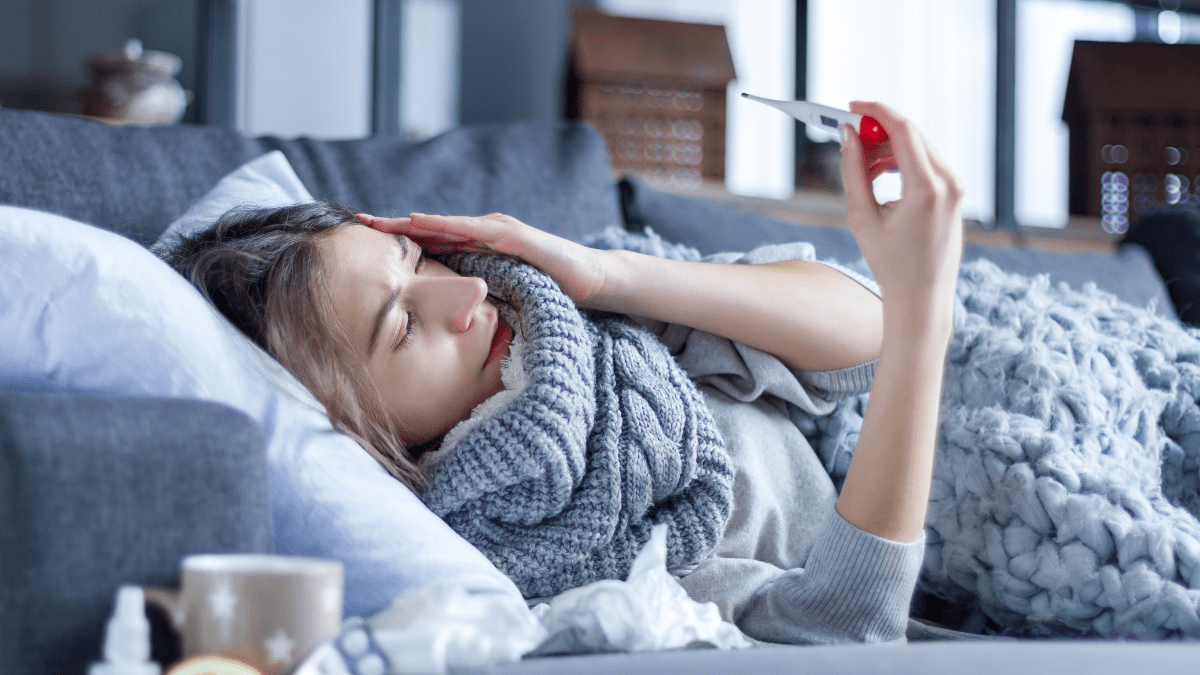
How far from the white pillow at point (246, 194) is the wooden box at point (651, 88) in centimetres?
103

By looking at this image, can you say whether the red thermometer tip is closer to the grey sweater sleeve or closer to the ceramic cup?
the grey sweater sleeve

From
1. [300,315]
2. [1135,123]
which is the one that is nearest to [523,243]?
[300,315]

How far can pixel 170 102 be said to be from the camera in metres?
1.86

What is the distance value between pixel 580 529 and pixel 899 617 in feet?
0.91

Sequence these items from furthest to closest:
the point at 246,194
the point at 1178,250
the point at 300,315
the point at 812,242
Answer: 1. the point at 1178,250
2. the point at 812,242
3. the point at 246,194
4. the point at 300,315

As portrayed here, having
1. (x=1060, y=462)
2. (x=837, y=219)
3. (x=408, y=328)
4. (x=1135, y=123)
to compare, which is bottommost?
(x=1060, y=462)

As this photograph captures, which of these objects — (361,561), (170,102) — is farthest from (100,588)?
(170,102)

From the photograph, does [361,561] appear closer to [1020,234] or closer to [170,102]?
[170,102]

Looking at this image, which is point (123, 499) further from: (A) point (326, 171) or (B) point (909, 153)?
(A) point (326, 171)

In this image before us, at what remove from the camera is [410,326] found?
801 mm

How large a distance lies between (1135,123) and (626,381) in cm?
196

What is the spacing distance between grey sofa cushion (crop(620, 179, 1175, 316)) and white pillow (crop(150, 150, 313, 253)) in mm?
522

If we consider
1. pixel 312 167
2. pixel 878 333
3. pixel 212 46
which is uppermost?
pixel 212 46

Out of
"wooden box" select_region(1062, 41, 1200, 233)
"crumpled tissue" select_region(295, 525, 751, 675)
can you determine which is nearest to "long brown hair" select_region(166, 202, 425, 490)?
"crumpled tissue" select_region(295, 525, 751, 675)
